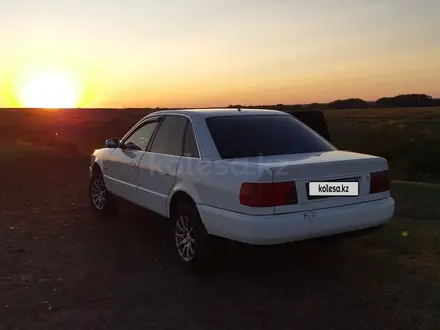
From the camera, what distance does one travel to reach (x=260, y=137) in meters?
5.26

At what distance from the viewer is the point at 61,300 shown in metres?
4.37

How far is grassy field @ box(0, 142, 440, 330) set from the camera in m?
3.96

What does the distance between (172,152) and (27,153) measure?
12.9 m

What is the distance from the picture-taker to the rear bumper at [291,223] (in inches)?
165

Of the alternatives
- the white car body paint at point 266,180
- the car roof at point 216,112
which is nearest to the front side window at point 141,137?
the car roof at point 216,112

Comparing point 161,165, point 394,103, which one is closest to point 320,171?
point 161,165

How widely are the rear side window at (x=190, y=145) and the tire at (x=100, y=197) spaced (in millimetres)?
2391

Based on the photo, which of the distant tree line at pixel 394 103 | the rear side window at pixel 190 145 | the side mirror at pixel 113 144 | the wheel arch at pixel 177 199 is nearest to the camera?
the wheel arch at pixel 177 199

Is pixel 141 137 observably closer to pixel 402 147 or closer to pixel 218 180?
pixel 218 180

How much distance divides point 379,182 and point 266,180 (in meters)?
1.29

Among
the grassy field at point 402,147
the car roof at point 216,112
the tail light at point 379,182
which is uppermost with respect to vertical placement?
the car roof at point 216,112

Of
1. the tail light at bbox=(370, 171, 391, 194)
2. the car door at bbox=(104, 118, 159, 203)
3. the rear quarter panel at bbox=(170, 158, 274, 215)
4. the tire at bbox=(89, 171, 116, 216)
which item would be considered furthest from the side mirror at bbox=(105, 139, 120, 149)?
the tail light at bbox=(370, 171, 391, 194)

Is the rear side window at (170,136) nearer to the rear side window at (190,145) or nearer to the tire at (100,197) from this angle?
the rear side window at (190,145)

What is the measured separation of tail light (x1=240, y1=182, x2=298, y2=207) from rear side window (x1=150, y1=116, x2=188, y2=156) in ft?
4.56
